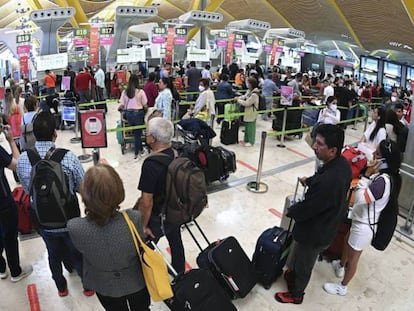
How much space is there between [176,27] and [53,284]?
13723 mm

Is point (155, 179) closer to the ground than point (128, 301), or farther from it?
farther from it

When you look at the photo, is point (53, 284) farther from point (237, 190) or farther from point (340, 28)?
point (340, 28)

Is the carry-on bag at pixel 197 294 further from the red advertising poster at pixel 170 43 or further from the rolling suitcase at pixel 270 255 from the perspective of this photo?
the red advertising poster at pixel 170 43

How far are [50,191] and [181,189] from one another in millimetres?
973

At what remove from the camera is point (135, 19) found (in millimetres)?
13773

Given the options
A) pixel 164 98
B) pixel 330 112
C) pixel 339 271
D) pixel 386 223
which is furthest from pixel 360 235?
pixel 164 98

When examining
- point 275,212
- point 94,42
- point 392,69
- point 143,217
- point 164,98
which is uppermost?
point 94,42

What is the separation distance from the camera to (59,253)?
3.05m

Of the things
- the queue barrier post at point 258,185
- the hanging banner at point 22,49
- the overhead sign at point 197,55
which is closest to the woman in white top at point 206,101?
the queue barrier post at point 258,185

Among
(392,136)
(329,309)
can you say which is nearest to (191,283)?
(329,309)

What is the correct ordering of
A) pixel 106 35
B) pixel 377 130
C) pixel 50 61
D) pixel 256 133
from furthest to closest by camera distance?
1. pixel 106 35
2. pixel 50 61
3. pixel 256 133
4. pixel 377 130

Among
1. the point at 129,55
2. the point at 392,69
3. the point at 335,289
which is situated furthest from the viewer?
the point at 392,69

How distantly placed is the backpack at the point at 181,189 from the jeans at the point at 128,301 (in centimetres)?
77

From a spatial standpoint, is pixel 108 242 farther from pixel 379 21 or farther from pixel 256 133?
pixel 379 21
